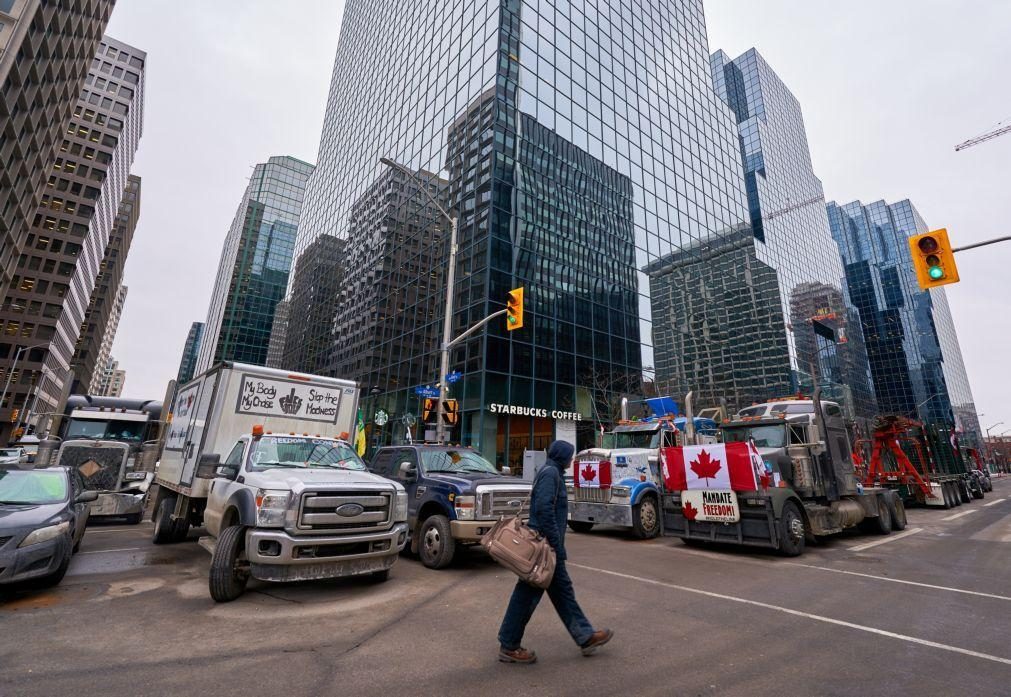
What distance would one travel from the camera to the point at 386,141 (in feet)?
144

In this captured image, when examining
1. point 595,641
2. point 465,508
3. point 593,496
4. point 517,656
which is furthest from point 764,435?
point 517,656

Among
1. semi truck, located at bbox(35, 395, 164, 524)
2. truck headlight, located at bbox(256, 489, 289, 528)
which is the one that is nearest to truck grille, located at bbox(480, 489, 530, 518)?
truck headlight, located at bbox(256, 489, 289, 528)

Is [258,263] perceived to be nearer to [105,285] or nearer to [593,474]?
[105,285]

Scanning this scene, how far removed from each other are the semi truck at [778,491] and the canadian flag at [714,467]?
0.08ft

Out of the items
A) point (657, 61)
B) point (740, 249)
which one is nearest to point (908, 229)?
point (740, 249)

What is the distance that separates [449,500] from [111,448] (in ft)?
34.9

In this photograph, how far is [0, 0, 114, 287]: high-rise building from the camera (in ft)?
110

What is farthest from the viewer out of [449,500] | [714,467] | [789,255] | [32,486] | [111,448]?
[789,255]

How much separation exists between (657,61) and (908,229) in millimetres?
154558

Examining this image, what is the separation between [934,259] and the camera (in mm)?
8609

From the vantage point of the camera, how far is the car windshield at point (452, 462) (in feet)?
31.6

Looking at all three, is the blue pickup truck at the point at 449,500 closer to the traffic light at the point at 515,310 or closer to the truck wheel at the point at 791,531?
the traffic light at the point at 515,310

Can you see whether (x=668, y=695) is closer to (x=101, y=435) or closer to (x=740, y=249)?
(x=101, y=435)

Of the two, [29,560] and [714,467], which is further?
[714,467]
